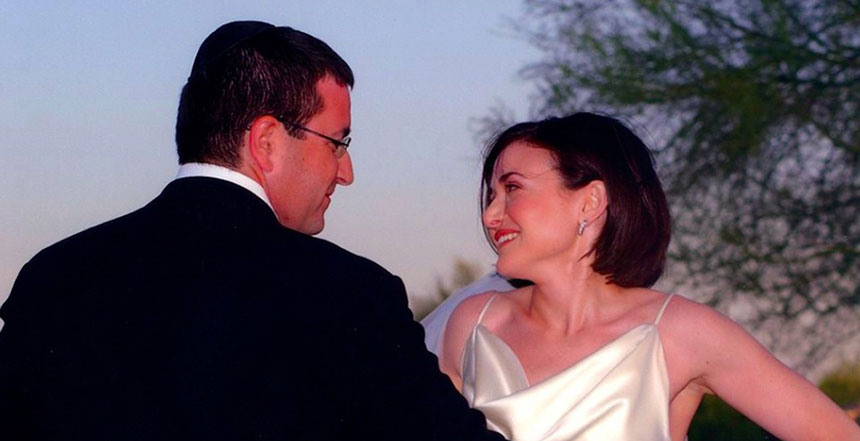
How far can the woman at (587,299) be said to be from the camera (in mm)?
3475

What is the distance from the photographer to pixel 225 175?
288cm

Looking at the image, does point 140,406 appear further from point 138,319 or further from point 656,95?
point 656,95

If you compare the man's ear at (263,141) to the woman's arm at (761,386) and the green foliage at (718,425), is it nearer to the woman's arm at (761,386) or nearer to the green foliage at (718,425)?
the woman's arm at (761,386)

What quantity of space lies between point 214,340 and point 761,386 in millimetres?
1572

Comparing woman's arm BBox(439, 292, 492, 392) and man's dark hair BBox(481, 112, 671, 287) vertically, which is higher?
man's dark hair BBox(481, 112, 671, 287)

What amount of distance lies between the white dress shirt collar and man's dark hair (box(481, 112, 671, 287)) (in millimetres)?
962

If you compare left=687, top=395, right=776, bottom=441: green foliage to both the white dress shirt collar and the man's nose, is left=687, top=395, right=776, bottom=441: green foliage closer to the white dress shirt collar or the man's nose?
the man's nose

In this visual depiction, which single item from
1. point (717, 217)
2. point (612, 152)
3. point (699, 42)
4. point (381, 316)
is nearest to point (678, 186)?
point (717, 217)

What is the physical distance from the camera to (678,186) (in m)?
12.7

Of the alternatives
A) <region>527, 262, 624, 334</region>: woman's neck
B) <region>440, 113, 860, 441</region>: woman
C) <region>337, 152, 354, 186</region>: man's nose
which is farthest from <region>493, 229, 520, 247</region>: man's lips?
<region>337, 152, 354, 186</region>: man's nose

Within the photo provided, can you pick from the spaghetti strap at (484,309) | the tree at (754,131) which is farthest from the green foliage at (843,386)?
the spaghetti strap at (484,309)

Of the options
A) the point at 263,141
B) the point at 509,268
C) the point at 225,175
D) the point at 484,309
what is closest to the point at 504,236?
the point at 509,268

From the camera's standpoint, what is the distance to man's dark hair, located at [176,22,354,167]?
3.00m

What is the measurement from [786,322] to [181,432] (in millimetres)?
10435
